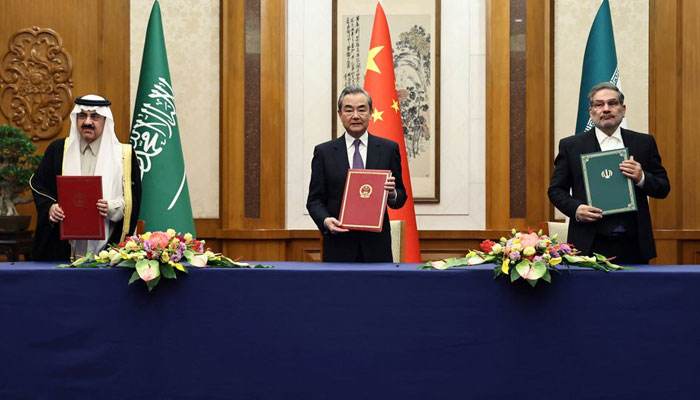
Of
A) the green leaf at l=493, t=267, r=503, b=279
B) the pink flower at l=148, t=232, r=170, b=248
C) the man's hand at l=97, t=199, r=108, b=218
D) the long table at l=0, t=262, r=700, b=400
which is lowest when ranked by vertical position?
the long table at l=0, t=262, r=700, b=400

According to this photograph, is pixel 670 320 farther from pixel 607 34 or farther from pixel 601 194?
pixel 607 34

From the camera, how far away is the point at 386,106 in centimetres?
480

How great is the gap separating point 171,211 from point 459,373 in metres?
2.90

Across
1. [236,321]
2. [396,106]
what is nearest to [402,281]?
[236,321]

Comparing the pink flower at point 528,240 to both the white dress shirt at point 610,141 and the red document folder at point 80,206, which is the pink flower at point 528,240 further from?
the red document folder at point 80,206

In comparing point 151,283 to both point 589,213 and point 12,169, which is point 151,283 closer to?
point 589,213

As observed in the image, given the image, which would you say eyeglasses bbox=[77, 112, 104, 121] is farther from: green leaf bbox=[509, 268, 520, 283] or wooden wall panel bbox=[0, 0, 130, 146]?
green leaf bbox=[509, 268, 520, 283]

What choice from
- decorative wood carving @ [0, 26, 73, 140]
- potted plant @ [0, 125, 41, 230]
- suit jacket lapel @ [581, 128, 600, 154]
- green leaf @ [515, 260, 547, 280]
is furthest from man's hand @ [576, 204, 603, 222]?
decorative wood carving @ [0, 26, 73, 140]

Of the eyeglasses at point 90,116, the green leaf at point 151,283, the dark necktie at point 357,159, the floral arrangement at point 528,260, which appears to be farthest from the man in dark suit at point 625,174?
the eyeglasses at point 90,116

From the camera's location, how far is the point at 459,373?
231cm

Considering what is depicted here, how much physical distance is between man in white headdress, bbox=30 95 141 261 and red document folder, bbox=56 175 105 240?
33 centimetres

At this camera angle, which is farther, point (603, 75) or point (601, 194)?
point (603, 75)

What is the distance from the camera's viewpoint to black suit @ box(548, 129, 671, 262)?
3.03 meters

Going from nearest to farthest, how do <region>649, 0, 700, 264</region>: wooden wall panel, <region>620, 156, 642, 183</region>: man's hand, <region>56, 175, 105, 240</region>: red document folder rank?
<region>620, 156, 642, 183</region>: man's hand, <region>56, 175, 105, 240</region>: red document folder, <region>649, 0, 700, 264</region>: wooden wall panel
